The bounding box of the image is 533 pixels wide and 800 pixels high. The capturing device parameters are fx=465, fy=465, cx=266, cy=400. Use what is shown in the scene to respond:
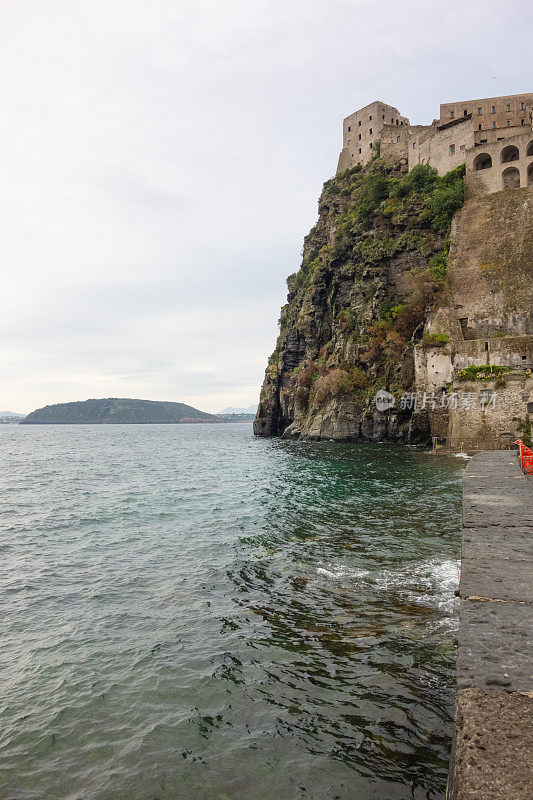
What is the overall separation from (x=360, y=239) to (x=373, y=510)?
170 feet

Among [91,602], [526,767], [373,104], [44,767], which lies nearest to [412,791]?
[526,767]

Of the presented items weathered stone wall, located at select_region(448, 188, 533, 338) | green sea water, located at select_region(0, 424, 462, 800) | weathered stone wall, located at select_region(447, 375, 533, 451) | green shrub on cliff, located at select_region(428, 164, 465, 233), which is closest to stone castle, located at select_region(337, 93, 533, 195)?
green shrub on cliff, located at select_region(428, 164, 465, 233)

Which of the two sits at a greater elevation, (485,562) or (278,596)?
(485,562)

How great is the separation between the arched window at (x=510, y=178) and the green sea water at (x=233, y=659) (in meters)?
46.2

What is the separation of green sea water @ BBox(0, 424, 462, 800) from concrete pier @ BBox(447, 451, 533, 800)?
68.0 inches

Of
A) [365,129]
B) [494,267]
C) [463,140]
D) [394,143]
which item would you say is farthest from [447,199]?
[365,129]

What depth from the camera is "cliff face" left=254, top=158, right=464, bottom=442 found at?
168ft

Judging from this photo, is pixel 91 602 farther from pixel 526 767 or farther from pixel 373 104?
pixel 373 104

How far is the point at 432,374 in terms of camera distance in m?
42.9

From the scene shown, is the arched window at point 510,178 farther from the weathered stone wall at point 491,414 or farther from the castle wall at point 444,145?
the weathered stone wall at point 491,414

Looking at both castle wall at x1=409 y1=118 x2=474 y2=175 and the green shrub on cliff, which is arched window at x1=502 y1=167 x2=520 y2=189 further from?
castle wall at x1=409 y1=118 x2=474 y2=175

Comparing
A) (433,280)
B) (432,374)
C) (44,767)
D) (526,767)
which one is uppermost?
(433,280)

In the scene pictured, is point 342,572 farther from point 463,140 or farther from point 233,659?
point 463,140

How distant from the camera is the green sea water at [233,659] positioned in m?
5.41
